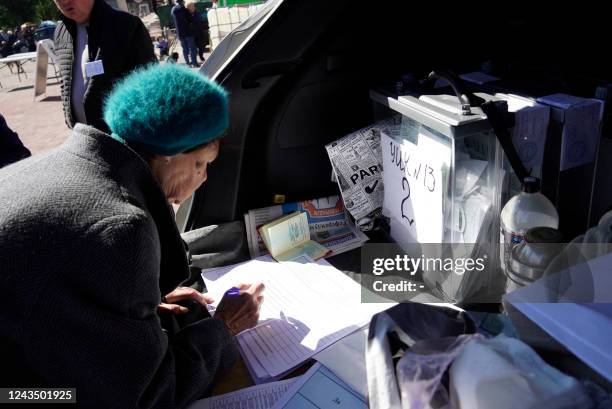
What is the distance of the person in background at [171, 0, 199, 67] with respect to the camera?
817 cm

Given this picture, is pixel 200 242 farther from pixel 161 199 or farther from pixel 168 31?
pixel 168 31

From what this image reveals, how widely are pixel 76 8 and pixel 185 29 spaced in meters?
6.71

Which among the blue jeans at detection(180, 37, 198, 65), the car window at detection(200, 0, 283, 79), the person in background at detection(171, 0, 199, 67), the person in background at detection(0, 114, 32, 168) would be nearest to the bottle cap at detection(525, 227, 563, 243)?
the car window at detection(200, 0, 283, 79)

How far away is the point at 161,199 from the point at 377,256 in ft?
2.13

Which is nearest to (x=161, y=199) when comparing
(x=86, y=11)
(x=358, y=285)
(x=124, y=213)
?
(x=124, y=213)

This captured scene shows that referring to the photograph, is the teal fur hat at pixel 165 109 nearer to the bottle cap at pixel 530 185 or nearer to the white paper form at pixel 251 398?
the white paper form at pixel 251 398

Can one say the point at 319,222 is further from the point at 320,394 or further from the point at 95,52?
the point at 95,52

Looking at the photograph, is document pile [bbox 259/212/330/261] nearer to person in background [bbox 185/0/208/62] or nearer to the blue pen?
the blue pen

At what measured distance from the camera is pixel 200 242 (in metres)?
1.38

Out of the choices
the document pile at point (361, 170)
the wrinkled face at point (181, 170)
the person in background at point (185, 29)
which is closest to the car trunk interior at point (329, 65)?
the document pile at point (361, 170)

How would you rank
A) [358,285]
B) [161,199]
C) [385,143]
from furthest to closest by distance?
[385,143] < [358,285] < [161,199]

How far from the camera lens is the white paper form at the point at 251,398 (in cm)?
80

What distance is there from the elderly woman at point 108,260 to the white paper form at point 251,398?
0.09 feet

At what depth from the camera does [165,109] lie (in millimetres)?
809
